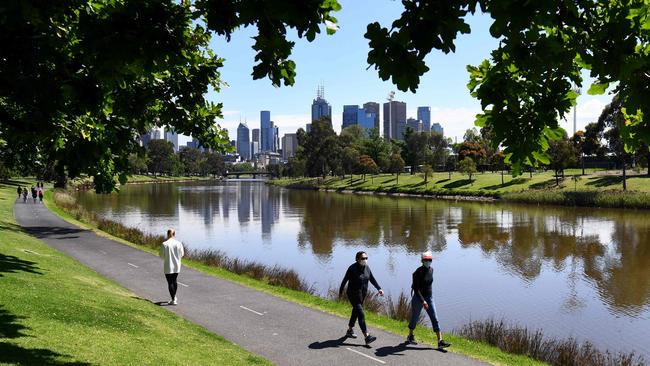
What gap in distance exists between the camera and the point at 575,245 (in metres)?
31.6

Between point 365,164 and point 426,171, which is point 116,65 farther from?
point 365,164

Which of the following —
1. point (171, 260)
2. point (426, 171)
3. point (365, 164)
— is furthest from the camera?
point (365, 164)

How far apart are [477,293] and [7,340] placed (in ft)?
55.1

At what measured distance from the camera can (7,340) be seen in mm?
7797

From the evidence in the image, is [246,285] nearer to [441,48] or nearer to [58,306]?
[58,306]

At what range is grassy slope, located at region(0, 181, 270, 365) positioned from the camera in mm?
8023

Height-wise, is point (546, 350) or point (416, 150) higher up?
point (416, 150)

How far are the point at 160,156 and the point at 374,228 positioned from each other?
16038cm

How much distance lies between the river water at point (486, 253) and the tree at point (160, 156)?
443ft

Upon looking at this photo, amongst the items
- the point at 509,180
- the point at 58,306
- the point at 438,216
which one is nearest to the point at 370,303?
the point at 58,306

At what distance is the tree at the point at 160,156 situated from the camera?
185125 mm

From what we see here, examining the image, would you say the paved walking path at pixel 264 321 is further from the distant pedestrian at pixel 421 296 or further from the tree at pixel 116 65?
the tree at pixel 116 65

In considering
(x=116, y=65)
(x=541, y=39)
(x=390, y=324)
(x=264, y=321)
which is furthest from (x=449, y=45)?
(x=390, y=324)

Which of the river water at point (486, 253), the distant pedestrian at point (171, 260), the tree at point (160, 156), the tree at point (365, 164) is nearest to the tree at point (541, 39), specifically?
the distant pedestrian at point (171, 260)
